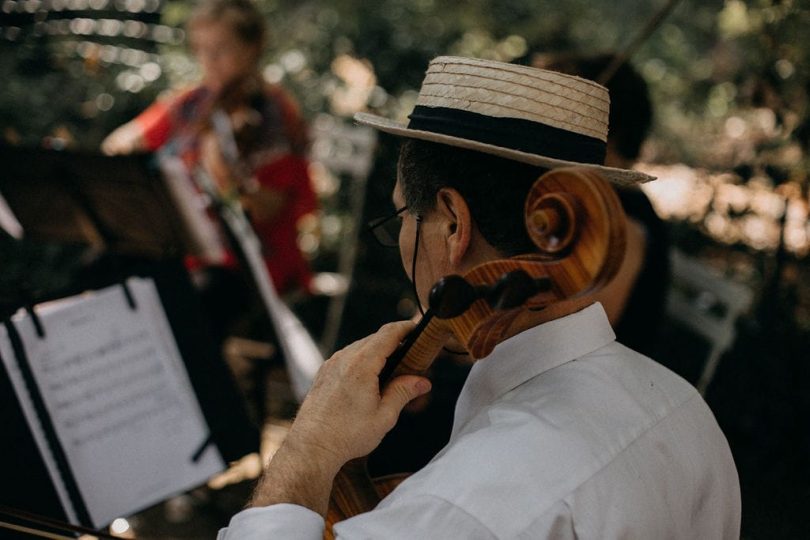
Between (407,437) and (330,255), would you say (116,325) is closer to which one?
(407,437)

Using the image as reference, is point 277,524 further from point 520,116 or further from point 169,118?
point 169,118

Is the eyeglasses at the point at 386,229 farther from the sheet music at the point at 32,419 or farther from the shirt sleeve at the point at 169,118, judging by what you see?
the shirt sleeve at the point at 169,118

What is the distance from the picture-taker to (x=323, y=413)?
3.45 ft

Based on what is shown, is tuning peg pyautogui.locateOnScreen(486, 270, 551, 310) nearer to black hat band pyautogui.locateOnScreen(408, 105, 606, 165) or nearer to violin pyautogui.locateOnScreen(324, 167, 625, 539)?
violin pyautogui.locateOnScreen(324, 167, 625, 539)

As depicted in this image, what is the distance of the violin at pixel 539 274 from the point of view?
85cm

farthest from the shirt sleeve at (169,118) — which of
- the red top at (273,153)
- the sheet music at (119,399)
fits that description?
the sheet music at (119,399)

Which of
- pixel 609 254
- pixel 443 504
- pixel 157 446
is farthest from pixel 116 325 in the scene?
pixel 609 254

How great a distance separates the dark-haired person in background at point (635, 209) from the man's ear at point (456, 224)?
120 cm

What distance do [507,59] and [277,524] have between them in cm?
281

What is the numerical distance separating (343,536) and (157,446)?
2.89ft

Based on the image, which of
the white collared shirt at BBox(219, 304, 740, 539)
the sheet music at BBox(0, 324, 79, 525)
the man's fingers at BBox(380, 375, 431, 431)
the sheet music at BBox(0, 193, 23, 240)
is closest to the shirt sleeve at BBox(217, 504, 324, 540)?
the white collared shirt at BBox(219, 304, 740, 539)

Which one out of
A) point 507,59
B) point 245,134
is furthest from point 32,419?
point 507,59

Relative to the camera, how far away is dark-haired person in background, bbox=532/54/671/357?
2.26m

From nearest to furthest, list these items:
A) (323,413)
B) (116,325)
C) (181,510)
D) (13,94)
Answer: (323,413) < (116,325) < (181,510) < (13,94)
